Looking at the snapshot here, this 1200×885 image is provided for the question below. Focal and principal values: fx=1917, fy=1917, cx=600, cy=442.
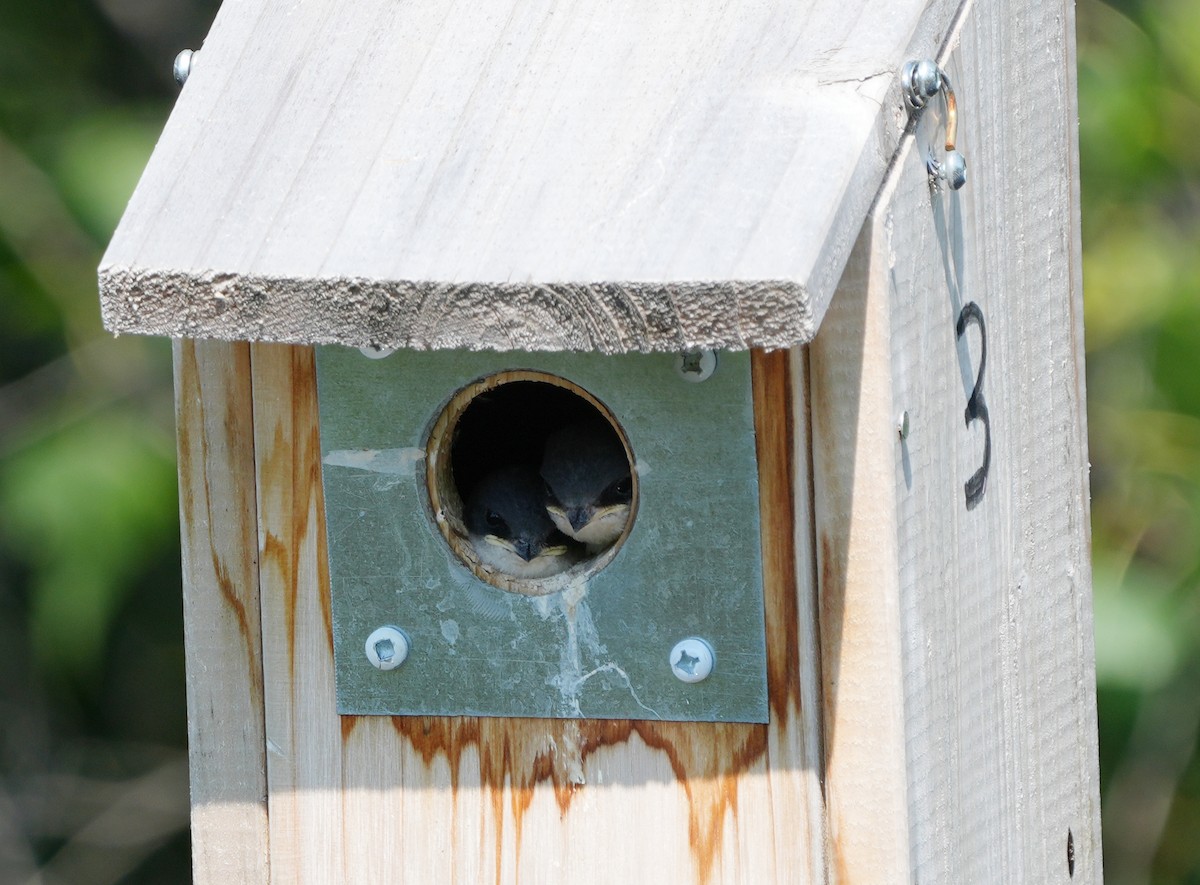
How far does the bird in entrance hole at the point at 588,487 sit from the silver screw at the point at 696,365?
41 centimetres

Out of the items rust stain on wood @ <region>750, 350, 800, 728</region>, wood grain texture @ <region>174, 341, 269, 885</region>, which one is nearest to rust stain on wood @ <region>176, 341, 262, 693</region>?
wood grain texture @ <region>174, 341, 269, 885</region>

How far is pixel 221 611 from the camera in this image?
190 cm

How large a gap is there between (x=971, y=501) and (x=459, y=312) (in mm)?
634

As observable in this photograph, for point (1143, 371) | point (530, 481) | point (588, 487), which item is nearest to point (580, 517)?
point (588, 487)

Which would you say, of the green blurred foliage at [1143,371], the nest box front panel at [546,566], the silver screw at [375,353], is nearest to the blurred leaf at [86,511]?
the nest box front panel at [546,566]

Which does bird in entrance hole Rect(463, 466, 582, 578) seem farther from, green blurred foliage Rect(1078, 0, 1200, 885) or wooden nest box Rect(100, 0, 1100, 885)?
green blurred foliage Rect(1078, 0, 1200, 885)

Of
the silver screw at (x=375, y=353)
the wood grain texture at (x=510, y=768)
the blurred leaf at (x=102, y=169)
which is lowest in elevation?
the wood grain texture at (x=510, y=768)

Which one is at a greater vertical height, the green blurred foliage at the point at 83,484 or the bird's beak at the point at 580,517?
the green blurred foliage at the point at 83,484

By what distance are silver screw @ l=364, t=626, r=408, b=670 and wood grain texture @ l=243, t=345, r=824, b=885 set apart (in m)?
0.07

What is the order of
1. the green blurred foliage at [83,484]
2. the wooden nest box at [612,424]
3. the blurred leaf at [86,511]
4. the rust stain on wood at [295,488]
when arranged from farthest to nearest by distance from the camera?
the green blurred foliage at [83,484], the blurred leaf at [86,511], the rust stain on wood at [295,488], the wooden nest box at [612,424]

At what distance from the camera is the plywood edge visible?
4.55 feet

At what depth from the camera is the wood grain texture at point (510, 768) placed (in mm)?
1703

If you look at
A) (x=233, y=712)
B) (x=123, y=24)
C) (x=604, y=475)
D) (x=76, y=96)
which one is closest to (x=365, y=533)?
(x=233, y=712)

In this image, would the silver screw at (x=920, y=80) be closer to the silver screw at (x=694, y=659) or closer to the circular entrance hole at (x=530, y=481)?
the circular entrance hole at (x=530, y=481)
